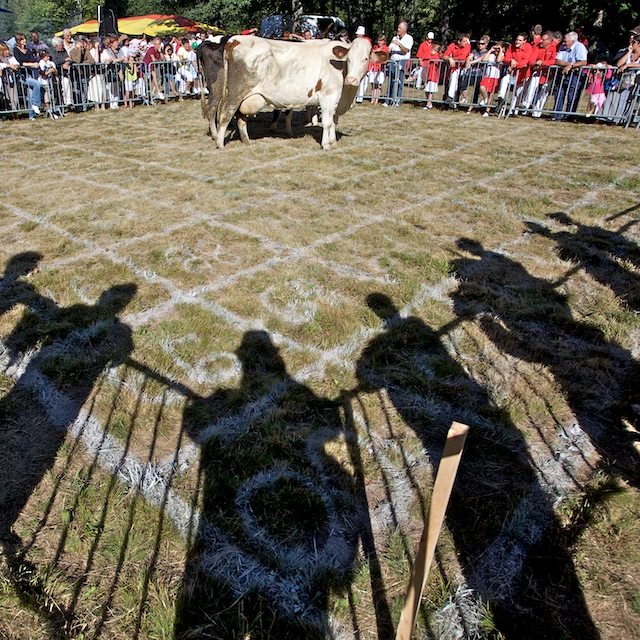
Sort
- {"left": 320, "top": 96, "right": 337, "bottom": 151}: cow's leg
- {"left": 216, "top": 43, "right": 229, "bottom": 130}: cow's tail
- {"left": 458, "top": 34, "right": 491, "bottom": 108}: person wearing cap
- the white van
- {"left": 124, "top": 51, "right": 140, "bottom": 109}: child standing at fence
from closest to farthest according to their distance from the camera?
1. {"left": 216, "top": 43, "right": 229, "bottom": 130}: cow's tail
2. {"left": 320, "top": 96, "right": 337, "bottom": 151}: cow's leg
3. {"left": 458, "top": 34, "right": 491, "bottom": 108}: person wearing cap
4. {"left": 124, "top": 51, "right": 140, "bottom": 109}: child standing at fence
5. the white van

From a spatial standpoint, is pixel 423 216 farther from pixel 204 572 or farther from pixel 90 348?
pixel 204 572

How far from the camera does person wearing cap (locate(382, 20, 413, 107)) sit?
14.8 m

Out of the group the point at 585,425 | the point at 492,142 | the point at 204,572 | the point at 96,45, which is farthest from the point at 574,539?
the point at 96,45

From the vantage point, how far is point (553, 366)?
3.69m

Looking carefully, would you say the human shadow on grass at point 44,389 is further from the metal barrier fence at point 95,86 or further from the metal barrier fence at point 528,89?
the metal barrier fence at point 528,89

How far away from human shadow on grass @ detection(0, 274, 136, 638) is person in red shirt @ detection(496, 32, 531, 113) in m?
12.7

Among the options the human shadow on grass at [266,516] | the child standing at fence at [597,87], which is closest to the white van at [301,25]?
the child standing at fence at [597,87]

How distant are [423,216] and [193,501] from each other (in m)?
4.99

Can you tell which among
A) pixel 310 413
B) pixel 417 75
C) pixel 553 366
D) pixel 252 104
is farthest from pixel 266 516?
pixel 417 75

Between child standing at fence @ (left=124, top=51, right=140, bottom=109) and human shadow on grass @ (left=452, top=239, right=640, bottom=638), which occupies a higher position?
child standing at fence @ (left=124, top=51, right=140, bottom=109)

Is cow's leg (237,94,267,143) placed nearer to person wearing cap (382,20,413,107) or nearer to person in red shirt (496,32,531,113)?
person wearing cap (382,20,413,107)

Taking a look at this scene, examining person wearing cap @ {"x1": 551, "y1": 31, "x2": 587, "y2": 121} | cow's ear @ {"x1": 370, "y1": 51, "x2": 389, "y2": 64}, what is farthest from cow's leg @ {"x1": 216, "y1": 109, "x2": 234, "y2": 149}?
person wearing cap @ {"x1": 551, "y1": 31, "x2": 587, "y2": 121}

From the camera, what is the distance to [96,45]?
13680mm

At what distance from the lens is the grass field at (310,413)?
2.16 m
